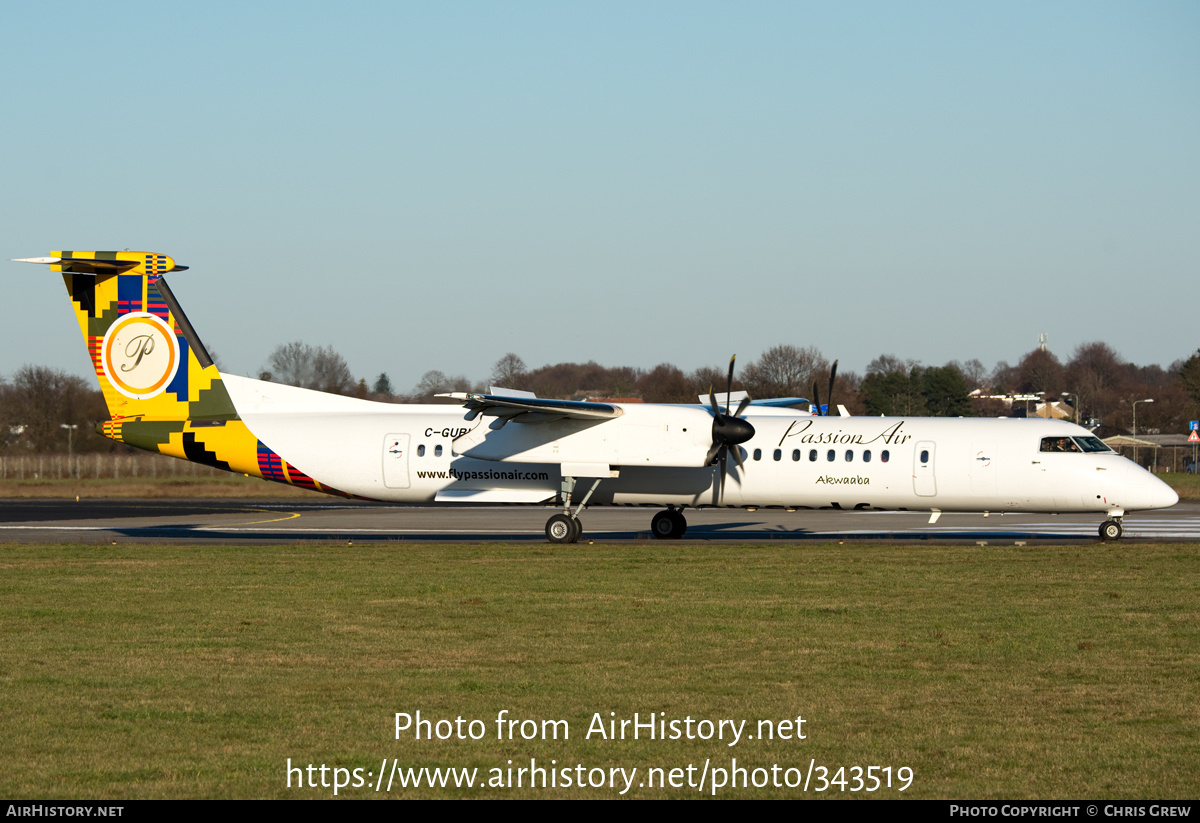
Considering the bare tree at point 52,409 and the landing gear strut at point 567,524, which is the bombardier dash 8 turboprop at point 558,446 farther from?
the bare tree at point 52,409

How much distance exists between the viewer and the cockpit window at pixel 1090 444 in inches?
931

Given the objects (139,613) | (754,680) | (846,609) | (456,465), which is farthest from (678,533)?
(754,680)

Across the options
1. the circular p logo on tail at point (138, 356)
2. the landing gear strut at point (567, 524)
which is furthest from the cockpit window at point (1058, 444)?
the circular p logo on tail at point (138, 356)

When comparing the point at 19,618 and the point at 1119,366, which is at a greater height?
the point at 1119,366

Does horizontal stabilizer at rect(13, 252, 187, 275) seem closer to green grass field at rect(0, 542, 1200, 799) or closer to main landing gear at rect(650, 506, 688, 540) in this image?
green grass field at rect(0, 542, 1200, 799)

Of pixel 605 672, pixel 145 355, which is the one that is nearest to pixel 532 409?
pixel 145 355

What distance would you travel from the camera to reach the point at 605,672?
10.5m

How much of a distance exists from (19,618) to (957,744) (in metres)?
11.3

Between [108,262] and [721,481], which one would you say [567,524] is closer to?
[721,481]

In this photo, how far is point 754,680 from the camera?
10086 mm

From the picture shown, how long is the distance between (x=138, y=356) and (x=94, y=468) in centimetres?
3827

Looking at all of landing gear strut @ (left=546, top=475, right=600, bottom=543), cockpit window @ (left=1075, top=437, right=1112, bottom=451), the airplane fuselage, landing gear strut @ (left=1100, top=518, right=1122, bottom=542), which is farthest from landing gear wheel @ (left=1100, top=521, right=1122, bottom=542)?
landing gear strut @ (left=546, top=475, right=600, bottom=543)

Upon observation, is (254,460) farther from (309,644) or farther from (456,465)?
(309,644)
